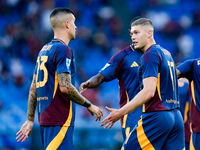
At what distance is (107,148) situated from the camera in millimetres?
11938

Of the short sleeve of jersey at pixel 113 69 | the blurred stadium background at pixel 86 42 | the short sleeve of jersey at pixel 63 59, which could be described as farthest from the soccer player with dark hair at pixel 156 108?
the blurred stadium background at pixel 86 42

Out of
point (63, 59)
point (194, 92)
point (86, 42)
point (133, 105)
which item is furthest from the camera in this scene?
point (86, 42)

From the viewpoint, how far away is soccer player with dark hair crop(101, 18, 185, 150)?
4.84 m

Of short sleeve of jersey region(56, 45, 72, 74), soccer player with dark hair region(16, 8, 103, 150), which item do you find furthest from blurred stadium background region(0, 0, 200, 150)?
short sleeve of jersey region(56, 45, 72, 74)

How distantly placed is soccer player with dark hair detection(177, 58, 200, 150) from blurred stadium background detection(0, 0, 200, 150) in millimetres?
5829

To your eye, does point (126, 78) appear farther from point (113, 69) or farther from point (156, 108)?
point (156, 108)

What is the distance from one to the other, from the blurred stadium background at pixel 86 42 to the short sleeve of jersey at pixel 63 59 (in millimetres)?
6674

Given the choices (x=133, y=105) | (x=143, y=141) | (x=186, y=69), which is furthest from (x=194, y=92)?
(x=133, y=105)

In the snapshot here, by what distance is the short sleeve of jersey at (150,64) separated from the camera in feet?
16.2

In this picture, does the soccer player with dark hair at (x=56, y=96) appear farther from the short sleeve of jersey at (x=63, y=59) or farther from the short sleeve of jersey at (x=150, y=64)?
the short sleeve of jersey at (x=150, y=64)

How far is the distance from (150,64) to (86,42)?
11.3m

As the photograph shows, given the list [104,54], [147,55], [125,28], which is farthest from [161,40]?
[147,55]

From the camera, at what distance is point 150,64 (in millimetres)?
4984

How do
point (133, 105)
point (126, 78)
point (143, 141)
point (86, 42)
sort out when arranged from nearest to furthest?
point (133, 105)
point (143, 141)
point (126, 78)
point (86, 42)
